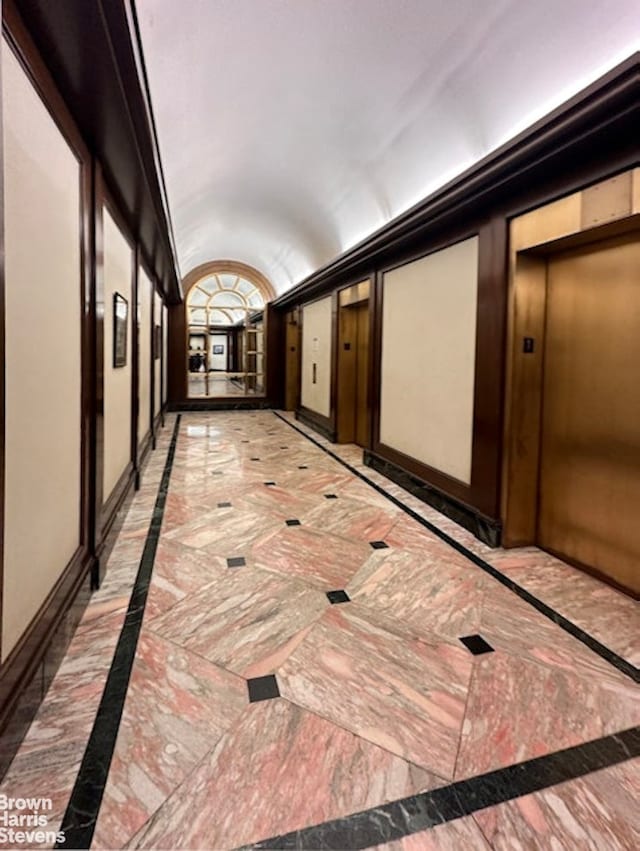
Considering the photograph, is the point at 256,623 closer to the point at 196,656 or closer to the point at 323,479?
the point at 196,656

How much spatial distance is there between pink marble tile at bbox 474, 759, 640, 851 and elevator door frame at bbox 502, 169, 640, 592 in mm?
1781

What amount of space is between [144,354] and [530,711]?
19.4 feet

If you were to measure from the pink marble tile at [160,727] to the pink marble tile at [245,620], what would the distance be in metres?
0.10

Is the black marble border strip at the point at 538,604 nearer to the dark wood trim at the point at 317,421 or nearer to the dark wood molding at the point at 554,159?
the dark wood molding at the point at 554,159

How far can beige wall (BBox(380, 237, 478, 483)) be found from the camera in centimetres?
411

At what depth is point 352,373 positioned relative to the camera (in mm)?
7781

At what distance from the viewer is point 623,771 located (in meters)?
1.66

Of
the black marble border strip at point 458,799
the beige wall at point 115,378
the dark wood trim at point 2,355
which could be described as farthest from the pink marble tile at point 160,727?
the beige wall at point 115,378

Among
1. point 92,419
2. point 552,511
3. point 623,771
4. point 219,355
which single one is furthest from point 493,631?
point 219,355

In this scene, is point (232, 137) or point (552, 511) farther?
point (232, 137)

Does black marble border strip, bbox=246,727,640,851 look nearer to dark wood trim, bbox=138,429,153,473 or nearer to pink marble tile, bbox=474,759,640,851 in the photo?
pink marble tile, bbox=474,759,640,851

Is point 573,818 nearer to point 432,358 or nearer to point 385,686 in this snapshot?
point 385,686

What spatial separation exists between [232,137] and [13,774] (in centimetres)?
509

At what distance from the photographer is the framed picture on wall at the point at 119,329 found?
382cm
